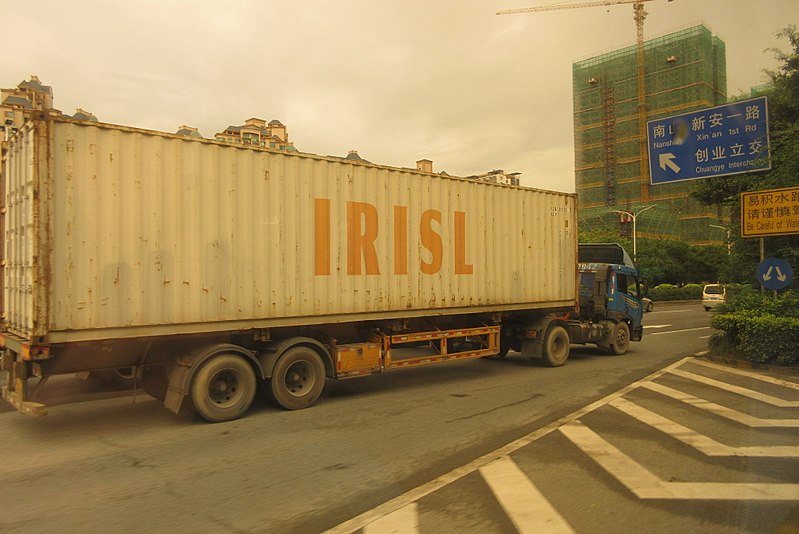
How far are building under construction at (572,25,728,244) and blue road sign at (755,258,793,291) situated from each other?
51636mm

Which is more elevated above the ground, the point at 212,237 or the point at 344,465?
the point at 212,237

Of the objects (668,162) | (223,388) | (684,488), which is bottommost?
(684,488)

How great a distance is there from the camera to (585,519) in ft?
13.2

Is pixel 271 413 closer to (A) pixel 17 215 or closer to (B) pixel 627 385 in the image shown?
(A) pixel 17 215

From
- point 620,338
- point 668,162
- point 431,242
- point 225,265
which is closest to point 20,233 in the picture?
point 225,265

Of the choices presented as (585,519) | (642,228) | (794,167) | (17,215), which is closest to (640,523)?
(585,519)

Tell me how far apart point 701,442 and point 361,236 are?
5149mm

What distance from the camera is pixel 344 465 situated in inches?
211

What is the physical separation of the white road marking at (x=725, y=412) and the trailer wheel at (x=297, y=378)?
17.9 feet

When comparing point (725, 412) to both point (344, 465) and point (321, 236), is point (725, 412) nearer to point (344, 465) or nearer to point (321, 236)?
point (344, 465)

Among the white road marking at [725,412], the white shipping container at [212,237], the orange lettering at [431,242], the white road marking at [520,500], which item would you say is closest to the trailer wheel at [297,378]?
the white shipping container at [212,237]

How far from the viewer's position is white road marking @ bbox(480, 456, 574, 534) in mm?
3918

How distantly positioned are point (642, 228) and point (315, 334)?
64.3 m

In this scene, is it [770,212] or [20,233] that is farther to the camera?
[770,212]
